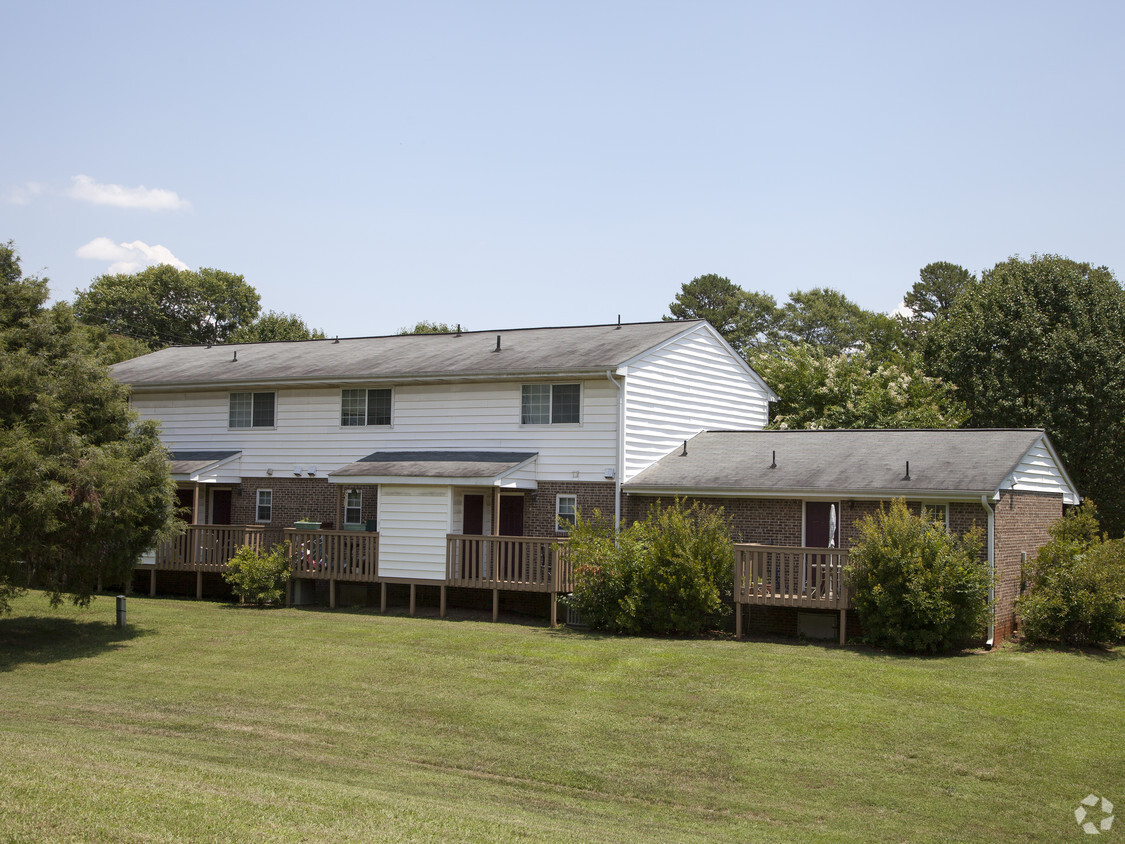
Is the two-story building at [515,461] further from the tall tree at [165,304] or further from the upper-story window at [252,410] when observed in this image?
the tall tree at [165,304]

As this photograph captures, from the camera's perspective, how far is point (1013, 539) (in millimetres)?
19391

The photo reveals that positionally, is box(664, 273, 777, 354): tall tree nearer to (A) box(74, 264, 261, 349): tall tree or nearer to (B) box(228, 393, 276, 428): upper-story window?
(A) box(74, 264, 261, 349): tall tree

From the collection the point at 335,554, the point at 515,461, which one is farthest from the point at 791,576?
the point at 335,554

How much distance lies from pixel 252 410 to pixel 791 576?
14.6 meters

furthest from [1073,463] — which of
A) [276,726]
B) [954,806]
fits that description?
→ [276,726]

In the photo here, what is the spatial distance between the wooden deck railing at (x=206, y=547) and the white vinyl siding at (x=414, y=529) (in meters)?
3.68

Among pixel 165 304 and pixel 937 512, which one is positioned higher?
pixel 165 304

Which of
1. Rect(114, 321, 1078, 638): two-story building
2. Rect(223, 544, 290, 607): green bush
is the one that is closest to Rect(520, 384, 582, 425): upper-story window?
Rect(114, 321, 1078, 638): two-story building

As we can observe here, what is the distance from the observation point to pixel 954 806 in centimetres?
1052

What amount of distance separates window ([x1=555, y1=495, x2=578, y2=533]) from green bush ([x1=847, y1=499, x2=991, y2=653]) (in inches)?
267

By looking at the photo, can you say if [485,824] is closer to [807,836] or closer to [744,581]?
[807,836]

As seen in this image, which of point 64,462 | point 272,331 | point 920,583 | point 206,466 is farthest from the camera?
point 272,331

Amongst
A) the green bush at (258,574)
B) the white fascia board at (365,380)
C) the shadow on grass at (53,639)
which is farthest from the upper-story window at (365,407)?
the shadow on grass at (53,639)

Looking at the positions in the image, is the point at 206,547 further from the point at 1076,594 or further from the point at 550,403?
the point at 1076,594
